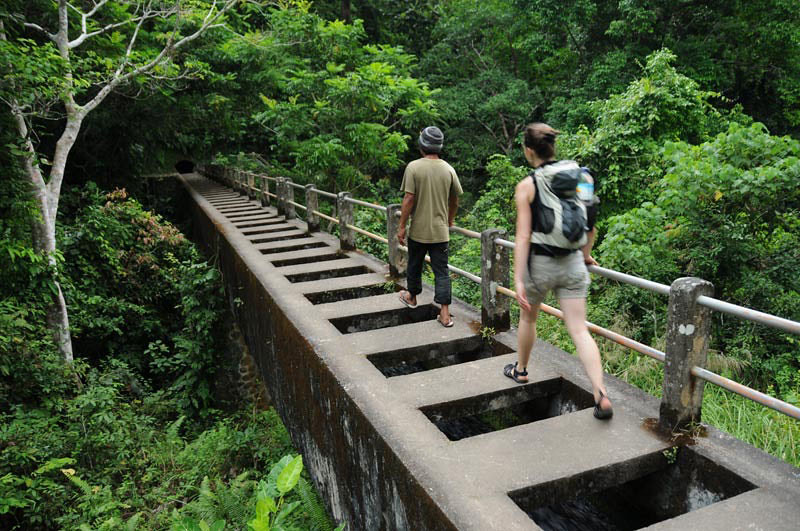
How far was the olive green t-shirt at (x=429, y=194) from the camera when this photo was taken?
4863mm

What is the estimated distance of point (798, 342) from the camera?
251 inches

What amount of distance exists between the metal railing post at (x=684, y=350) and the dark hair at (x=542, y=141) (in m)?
1.03

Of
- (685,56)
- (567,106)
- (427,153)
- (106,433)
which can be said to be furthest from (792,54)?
(106,433)

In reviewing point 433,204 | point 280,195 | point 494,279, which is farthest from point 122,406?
point 494,279

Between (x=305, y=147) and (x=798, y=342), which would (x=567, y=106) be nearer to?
(x=305, y=147)

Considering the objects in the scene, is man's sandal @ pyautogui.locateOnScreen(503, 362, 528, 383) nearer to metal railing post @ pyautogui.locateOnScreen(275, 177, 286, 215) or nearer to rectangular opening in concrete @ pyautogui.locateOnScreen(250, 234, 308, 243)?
rectangular opening in concrete @ pyautogui.locateOnScreen(250, 234, 308, 243)

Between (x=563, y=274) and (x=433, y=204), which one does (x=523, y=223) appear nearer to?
(x=563, y=274)

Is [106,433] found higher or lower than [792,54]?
lower

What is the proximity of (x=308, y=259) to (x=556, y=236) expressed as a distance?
5.53 metres

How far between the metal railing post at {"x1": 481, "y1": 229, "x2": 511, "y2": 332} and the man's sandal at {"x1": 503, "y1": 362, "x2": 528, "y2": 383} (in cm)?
81

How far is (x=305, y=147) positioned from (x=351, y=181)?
7.95 feet

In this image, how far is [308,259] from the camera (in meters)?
8.19

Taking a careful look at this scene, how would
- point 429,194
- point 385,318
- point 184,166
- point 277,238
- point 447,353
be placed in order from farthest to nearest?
1. point 184,166
2. point 277,238
3. point 385,318
4. point 429,194
5. point 447,353

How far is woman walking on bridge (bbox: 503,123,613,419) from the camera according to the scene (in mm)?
3150
